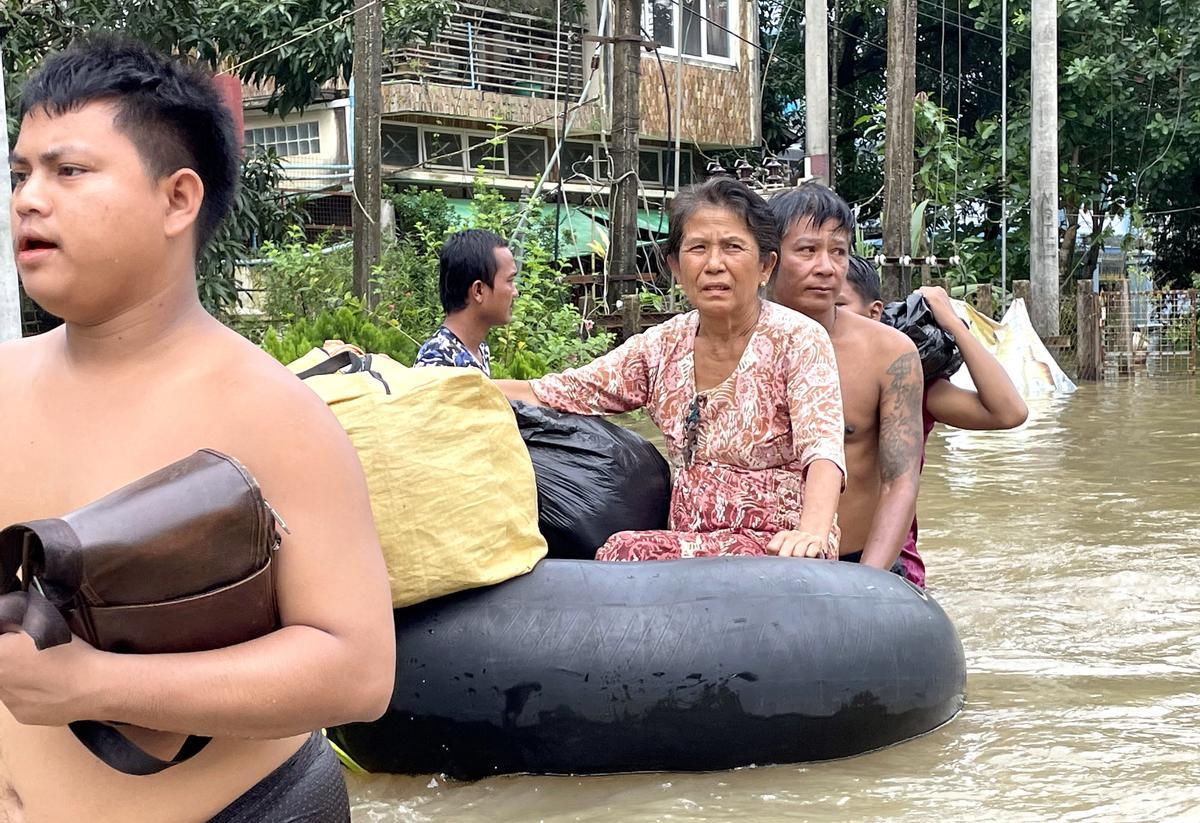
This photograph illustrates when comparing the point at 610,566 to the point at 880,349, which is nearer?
the point at 610,566

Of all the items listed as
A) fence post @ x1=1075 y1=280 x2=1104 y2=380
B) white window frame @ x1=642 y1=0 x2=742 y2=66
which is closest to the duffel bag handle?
fence post @ x1=1075 y1=280 x2=1104 y2=380

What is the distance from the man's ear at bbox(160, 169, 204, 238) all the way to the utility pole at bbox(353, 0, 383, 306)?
28.6 ft

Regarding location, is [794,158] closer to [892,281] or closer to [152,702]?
[892,281]

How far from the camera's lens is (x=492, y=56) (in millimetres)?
18641

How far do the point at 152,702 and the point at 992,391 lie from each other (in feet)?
12.1

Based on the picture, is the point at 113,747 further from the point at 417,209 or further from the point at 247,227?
the point at 417,209

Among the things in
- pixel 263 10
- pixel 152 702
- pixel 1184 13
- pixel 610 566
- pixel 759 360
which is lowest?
pixel 610 566

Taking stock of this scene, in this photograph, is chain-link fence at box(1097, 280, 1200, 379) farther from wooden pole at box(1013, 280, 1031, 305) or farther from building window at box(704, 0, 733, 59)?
building window at box(704, 0, 733, 59)

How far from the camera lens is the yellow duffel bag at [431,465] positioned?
342cm

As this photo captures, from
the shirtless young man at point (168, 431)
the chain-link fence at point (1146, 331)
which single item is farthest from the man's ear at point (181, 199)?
the chain-link fence at point (1146, 331)

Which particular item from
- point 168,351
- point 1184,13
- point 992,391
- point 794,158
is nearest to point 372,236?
point 794,158

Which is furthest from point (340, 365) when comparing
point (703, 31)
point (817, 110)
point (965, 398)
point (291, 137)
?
point (703, 31)

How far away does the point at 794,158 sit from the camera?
14422 mm

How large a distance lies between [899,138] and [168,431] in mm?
12781
